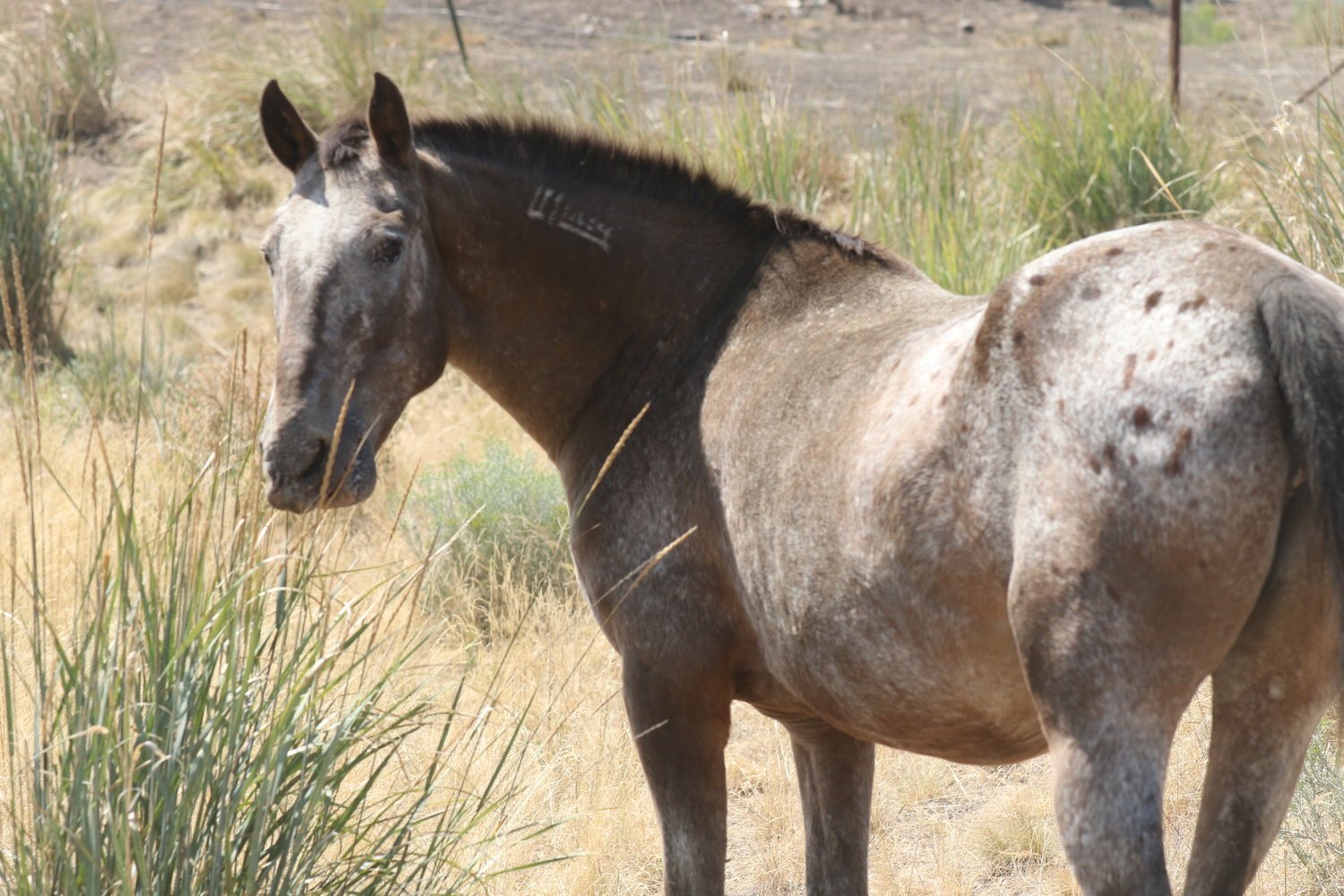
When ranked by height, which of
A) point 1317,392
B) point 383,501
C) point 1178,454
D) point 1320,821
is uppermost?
point 1317,392

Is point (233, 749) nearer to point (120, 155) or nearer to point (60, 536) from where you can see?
point (60, 536)

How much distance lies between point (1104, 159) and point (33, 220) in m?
6.51

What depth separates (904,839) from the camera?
437 cm

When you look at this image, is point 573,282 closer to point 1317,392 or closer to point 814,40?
point 1317,392

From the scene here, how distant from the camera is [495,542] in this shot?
19.0 feet

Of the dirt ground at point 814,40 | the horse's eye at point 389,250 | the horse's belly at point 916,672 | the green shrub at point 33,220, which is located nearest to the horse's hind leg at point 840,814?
the horse's belly at point 916,672

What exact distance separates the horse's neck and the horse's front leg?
742 millimetres

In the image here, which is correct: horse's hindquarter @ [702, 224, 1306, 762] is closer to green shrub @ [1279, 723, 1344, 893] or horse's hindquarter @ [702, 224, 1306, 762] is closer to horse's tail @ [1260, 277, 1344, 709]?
horse's tail @ [1260, 277, 1344, 709]

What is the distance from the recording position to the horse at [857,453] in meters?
2.07

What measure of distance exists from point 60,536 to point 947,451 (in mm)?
4073

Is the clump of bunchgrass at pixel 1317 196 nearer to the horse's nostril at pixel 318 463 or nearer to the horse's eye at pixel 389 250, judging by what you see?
the horse's eye at pixel 389 250

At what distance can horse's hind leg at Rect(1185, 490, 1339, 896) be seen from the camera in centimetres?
210

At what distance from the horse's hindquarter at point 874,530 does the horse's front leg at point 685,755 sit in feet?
0.38

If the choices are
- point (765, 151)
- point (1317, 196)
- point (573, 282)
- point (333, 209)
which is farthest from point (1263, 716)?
point (765, 151)
